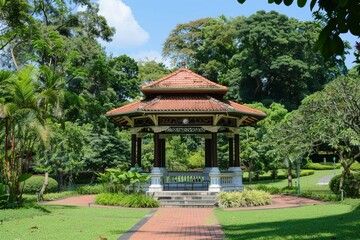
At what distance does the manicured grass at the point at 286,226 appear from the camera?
8.68m

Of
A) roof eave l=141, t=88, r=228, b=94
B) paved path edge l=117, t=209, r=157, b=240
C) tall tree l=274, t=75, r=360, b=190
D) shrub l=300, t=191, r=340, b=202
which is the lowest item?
paved path edge l=117, t=209, r=157, b=240

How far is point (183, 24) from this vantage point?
53.4 metres

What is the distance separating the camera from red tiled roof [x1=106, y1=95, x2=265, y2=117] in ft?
60.6

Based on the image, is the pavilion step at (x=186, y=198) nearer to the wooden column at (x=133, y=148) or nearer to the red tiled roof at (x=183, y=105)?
the wooden column at (x=133, y=148)

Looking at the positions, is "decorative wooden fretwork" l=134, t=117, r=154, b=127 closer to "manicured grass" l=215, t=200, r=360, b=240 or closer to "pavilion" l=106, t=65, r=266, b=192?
"pavilion" l=106, t=65, r=266, b=192

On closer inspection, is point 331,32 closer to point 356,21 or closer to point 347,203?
point 356,21

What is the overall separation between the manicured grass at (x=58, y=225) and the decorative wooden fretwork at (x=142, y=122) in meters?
5.92

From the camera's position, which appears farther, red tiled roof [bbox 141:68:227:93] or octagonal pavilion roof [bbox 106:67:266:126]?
red tiled roof [bbox 141:68:227:93]

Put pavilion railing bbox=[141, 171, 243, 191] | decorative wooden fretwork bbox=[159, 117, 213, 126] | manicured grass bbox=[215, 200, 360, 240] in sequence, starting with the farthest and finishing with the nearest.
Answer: pavilion railing bbox=[141, 171, 243, 191], decorative wooden fretwork bbox=[159, 117, 213, 126], manicured grass bbox=[215, 200, 360, 240]

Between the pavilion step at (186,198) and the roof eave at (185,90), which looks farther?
the roof eave at (185,90)

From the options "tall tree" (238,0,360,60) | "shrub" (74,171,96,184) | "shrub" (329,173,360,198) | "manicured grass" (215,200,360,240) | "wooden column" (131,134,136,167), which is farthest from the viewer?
"shrub" (74,171,96,184)

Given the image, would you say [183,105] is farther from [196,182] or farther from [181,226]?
[181,226]

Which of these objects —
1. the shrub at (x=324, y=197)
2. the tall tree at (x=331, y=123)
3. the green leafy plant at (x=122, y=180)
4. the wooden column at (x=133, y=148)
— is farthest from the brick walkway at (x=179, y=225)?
the wooden column at (x=133, y=148)

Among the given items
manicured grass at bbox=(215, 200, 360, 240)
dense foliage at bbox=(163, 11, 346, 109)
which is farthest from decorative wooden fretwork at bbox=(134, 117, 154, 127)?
dense foliage at bbox=(163, 11, 346, 109)
